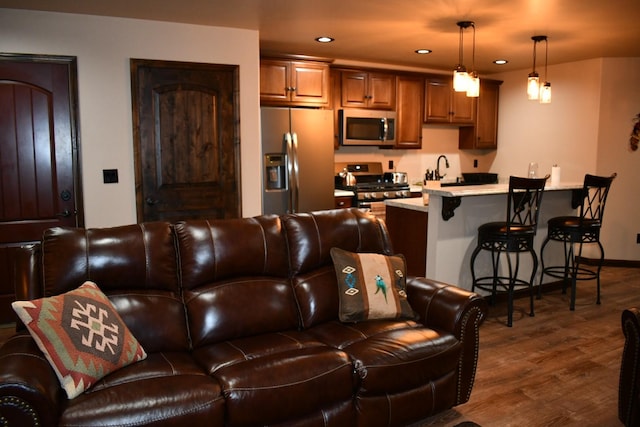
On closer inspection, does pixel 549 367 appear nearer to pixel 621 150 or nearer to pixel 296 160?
pixel 296 160

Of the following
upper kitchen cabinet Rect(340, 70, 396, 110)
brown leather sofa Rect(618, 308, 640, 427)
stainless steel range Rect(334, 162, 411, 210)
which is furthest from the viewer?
upper kitchen cabinet Rect(340, 70, 396, 110)

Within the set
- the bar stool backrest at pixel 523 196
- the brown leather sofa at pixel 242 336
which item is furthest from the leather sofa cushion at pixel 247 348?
the bar stool backrest at pixel 523 196

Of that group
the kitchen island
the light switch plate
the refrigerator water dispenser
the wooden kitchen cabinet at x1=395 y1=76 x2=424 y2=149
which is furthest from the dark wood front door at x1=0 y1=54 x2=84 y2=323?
the wooden kitchen cabinet at x1=395 y1=76 x2=424 y2=149

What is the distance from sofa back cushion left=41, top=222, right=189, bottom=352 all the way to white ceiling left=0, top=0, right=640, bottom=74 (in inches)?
78.9

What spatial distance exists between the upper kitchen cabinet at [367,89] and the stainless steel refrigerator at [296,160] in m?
0.71

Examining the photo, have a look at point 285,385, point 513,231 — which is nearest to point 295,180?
point 513,231

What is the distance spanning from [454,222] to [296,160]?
169 cm

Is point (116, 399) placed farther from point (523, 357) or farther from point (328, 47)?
point (328, 47)

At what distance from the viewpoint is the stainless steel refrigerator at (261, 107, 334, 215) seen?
15.8 ft

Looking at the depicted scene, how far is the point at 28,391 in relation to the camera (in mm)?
1608

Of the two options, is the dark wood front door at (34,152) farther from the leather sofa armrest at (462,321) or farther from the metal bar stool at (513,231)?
the metal bar stool at (513,231)

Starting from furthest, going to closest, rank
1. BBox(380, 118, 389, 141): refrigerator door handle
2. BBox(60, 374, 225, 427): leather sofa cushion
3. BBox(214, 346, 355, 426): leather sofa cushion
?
BBox(380, 118, 389, 141): refrigerator door handle → BBox(214, 346, 355, 426): leather sofa cushion → BBox(60, 374, 225, 427): leather sofa cushion

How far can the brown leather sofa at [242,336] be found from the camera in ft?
5.98

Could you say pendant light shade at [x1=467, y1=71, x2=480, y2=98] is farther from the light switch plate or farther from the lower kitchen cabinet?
the light switch plate
